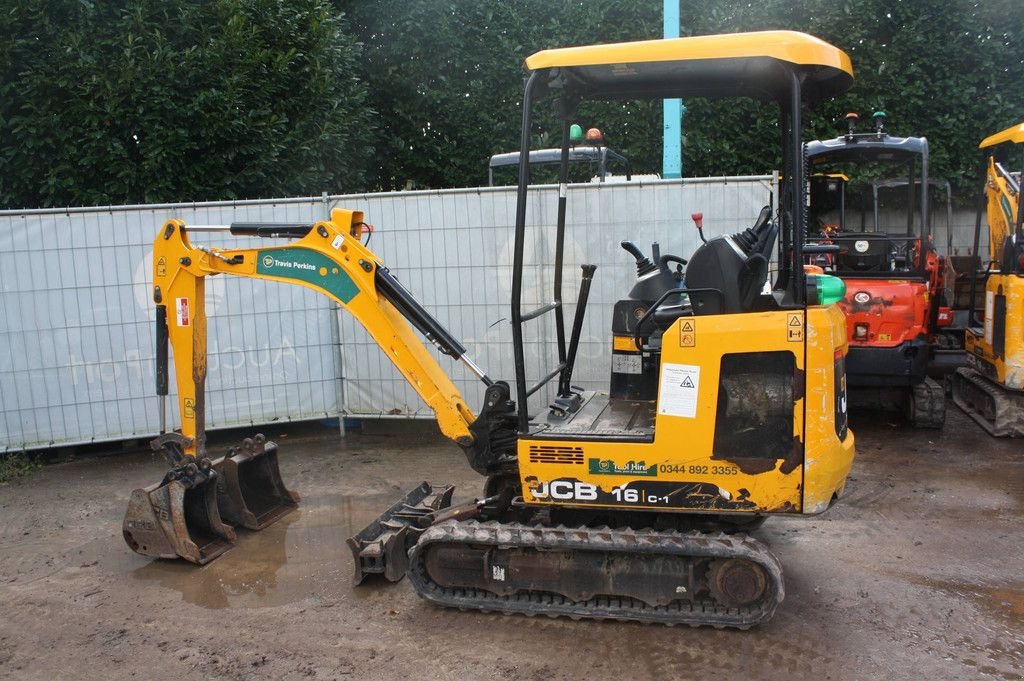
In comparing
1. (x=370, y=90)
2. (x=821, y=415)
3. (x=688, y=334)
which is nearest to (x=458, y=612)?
(x=688, y=334)

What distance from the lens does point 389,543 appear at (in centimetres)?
483

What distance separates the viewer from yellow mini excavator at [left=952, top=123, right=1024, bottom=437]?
24.7 feet

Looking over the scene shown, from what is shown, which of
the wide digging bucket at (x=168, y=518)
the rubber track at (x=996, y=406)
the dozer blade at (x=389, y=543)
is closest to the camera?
the dozer blade at (x=389, y=543)

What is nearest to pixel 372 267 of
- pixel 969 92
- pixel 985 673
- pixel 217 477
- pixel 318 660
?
pixel 217 477

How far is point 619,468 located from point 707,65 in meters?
2.01

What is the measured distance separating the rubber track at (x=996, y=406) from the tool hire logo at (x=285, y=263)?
6354 millimetres

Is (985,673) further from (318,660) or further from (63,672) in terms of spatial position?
(63,672)

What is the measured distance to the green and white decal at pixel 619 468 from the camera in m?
4.21

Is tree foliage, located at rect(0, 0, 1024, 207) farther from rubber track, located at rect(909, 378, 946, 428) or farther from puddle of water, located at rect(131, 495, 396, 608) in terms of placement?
rubber track, located at rect(909, 378, 946, 428)

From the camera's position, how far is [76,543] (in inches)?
229

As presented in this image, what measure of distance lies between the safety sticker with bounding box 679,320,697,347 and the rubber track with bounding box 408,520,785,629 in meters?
0.96

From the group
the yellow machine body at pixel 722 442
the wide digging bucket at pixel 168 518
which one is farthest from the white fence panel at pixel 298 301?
the yellow machine body at pixel 722 442

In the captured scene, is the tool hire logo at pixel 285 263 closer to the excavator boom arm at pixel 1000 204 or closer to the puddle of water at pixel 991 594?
the puddle of water at pixel 991 594

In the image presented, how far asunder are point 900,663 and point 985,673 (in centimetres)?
35
